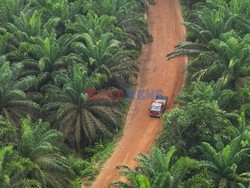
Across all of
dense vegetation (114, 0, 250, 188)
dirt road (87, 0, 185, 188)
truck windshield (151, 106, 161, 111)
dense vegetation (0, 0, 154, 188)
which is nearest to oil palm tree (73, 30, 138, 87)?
dense vegetation (0, 0, 154, 188)

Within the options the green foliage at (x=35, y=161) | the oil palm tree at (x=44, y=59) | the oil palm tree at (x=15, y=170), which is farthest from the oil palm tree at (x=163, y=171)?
the oil palm tree at (x=44, y=59)

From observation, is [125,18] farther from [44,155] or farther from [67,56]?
[44,155]

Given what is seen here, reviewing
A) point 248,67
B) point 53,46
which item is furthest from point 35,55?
point 248,67

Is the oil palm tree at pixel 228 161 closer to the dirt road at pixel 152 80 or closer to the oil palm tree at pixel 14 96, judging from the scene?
the dirt road at pixel 152 80

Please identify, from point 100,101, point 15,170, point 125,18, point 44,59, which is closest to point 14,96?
point 44,59

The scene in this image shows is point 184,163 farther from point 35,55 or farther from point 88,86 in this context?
point 35,55

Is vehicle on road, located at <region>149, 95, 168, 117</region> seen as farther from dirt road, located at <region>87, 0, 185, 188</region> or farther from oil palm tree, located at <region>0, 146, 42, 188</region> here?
oil palm tree, located at <region>0, 146, 42, 188</region>
